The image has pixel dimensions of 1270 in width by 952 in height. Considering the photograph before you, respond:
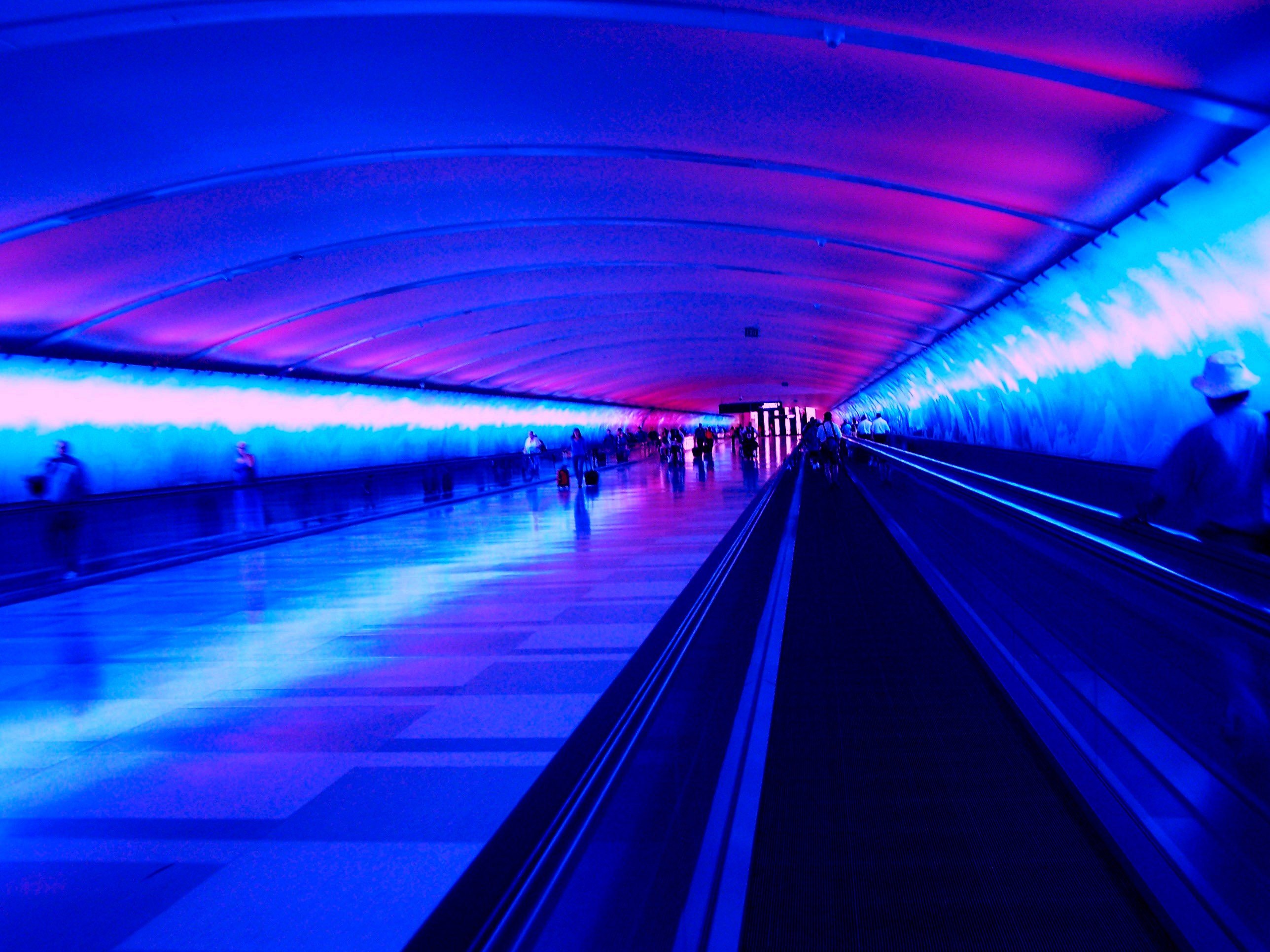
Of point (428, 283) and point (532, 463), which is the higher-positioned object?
point (428, 283)

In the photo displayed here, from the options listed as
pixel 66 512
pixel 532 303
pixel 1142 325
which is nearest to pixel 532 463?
pixel 532 303

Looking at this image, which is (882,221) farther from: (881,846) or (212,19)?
(881,846)

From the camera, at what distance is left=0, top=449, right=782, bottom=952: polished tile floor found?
3236mm

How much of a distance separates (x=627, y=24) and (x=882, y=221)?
333 inches

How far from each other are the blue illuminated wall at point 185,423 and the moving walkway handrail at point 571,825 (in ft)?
52.2

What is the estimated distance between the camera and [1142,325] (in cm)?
1540

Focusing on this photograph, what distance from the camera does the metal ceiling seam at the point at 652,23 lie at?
8234mm

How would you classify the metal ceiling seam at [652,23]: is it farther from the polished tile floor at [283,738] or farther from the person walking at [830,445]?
the person walking at [830,445]

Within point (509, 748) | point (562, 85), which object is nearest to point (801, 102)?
point (562, 85)

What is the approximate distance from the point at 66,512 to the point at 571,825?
10.4 m

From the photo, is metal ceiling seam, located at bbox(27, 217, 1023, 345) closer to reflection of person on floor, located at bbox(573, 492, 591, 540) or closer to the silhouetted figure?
reflection of person on floor, located at bbox(573, 492, 591, 540)

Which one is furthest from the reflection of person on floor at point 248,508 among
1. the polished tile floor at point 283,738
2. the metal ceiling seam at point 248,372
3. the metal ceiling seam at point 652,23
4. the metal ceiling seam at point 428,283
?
the metal ceiling seam at point 652,23

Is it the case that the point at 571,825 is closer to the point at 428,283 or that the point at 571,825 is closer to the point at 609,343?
the point at 428,283

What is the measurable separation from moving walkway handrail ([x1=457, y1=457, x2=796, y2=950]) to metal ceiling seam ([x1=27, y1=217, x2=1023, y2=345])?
12.2 meters
